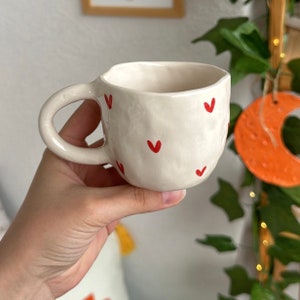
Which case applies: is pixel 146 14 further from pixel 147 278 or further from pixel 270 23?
pixel 147 278

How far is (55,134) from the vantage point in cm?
49

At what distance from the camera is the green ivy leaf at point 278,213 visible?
72 centimetres

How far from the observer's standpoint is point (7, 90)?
101cm

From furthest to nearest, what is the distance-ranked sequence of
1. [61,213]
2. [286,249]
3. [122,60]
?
[122,60] → [286,249] → [61,213]

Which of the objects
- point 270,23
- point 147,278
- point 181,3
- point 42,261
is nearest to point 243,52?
point 270,23

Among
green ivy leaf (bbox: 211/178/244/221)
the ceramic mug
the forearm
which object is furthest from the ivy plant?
the forearm

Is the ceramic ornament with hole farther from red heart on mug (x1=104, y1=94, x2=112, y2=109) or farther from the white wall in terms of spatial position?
red heart on mug (x1=104, y1=94, x2=112, y2=109)

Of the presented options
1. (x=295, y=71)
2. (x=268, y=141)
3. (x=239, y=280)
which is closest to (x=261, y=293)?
(x=239, y=280)

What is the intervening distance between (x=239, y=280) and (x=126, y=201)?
454 millimetres

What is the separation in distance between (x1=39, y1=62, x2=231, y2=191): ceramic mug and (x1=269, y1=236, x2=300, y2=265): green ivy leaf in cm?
38

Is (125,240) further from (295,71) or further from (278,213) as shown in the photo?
(295,71)

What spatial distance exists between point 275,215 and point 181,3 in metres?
0.38

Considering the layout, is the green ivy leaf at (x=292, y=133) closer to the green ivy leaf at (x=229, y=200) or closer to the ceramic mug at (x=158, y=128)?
the green ivy leaf at (x=229, y=200)

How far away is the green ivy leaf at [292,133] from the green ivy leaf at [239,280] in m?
0.27
